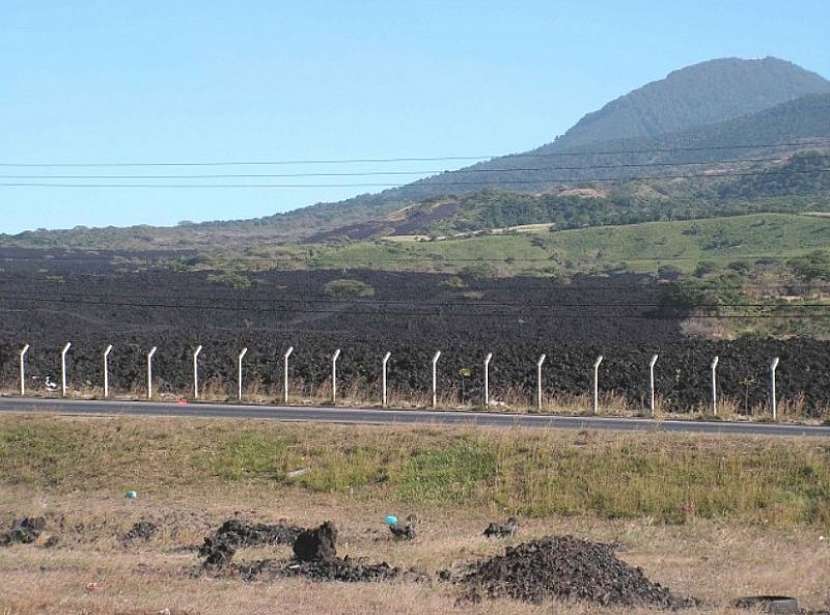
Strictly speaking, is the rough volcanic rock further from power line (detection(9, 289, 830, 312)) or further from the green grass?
power line (detection(9, 289, 830, 312))

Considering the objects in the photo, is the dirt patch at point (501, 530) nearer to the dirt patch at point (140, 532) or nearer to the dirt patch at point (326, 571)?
the dirt patch at point (326, 571)

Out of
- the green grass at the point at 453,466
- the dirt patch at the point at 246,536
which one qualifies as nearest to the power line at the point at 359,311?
the green grass at the point at 453,466

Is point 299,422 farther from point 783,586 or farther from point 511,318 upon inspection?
point 511,318

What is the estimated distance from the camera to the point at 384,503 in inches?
997

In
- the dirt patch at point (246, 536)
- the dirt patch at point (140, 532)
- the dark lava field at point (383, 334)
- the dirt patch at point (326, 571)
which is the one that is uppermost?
the dark lava field at point (383, 334)

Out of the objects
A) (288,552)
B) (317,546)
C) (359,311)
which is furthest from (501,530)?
(359,311)

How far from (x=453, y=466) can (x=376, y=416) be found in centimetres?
850

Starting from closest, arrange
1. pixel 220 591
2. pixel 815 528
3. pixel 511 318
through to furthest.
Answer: pixel 220 591, pixel 815 528, pixel 511 318

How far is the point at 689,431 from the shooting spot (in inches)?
1215

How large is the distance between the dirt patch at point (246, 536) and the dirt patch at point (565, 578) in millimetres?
4028

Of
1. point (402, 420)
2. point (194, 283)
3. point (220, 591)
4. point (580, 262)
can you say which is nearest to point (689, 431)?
point (402, 420)

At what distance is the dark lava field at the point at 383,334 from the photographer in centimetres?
4494

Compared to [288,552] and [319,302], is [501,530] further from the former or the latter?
[319,302]

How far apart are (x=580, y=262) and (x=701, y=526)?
305ft
